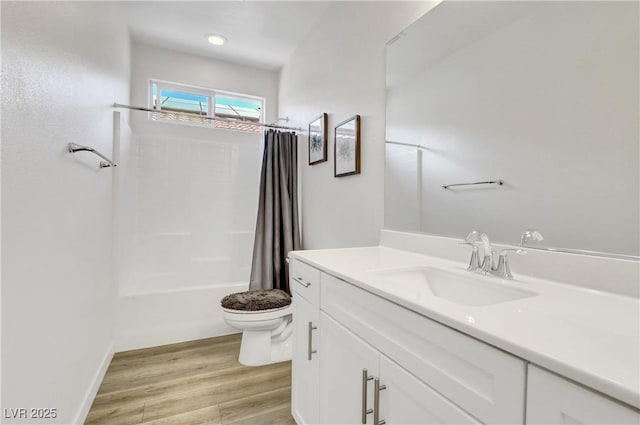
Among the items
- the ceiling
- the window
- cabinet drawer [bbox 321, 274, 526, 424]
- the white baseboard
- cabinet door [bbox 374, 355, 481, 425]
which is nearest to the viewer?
cabinet drawer [bbox 321, 274, 526, 424]

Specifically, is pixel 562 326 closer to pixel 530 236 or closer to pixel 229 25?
pixel 530 236

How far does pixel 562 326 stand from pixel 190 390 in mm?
1876

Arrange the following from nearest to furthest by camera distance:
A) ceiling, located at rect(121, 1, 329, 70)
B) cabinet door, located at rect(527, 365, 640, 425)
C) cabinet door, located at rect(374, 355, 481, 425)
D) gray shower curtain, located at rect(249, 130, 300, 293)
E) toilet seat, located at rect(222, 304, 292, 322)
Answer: cabinet door, located at rect(527, 365, 640, 425), cabinet door, located at rect(374, 355, 481, 425), toilet seat, located at rect(222, 304, 292, 322), ceiling, located at rect(121, 1, 329, 70), gray shower curtain, located at rect(249, 130, 300, 293)

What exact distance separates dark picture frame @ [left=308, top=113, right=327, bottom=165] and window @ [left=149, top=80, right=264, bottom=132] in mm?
801

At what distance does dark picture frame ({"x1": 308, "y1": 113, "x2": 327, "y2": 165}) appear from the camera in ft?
7.26

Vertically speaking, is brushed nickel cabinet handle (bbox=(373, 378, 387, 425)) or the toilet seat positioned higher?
brushed nickel cabinet handle (bbox=(373, 378, 387, 425))

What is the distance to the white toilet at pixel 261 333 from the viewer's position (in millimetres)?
1957

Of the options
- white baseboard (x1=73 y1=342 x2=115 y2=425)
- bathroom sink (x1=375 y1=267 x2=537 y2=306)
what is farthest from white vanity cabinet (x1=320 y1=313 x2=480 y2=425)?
white baseboard (x1=73 y1=342 x2=115 y2=425)

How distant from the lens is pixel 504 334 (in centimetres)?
51

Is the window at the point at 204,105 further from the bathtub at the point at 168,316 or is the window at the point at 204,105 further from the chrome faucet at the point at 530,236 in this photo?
the chrome faucet at the point at 530,236

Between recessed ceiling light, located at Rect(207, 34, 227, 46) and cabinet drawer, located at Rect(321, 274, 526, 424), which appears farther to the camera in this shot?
recessed ceiling light, located at Rect(207, 34, 227, 46)

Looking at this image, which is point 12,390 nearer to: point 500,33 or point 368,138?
point 368,138

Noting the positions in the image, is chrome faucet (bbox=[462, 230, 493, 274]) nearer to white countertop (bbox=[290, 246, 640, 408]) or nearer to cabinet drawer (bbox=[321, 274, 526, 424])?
white countertop (bbox=[290, 246, 640, 408])

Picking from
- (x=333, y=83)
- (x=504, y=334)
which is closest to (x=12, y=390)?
(x=504, y=334)
